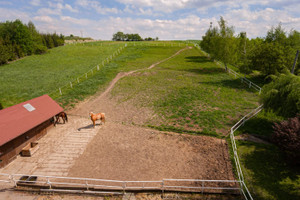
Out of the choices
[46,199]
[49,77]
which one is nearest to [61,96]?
[49,77]

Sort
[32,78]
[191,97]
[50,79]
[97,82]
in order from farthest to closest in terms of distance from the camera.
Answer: [32,78] → [50,79] → [97,82] → [191,97]

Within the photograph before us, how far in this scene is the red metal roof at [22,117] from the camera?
501 inches

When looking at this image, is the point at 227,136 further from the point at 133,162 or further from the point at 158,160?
the point at 133,162

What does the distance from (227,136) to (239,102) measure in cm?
914

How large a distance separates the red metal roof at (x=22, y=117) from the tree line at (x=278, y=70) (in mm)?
20149

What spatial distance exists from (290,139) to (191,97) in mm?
14064

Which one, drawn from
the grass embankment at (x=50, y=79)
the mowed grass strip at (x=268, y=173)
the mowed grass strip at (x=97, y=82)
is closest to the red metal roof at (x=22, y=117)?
the mowed grass strip at (x=97, y=82)

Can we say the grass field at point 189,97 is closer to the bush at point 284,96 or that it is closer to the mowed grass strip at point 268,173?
the mowed grass strip at point 268,173

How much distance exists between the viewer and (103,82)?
1266 inches

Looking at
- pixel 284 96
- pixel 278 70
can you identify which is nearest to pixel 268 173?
pixel 284 96

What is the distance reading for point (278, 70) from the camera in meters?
27.2

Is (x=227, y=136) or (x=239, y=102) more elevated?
(x=239, y=102)

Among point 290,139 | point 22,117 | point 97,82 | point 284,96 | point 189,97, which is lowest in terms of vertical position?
point 189,97

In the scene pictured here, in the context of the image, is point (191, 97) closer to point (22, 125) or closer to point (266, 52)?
point (266, 52)
